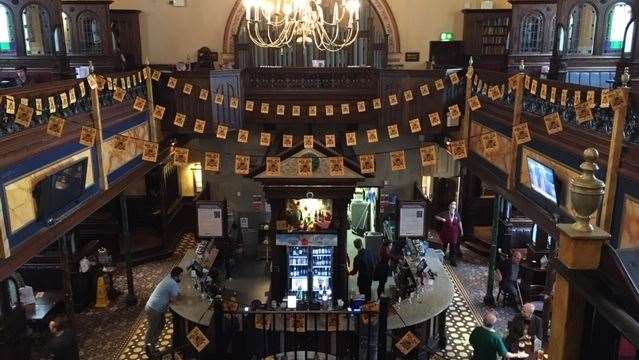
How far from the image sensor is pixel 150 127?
1194 cm

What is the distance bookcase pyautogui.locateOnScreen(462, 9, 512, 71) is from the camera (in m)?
15.0

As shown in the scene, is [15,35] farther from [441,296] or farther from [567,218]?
[567,218]

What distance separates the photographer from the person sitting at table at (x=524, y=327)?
8.12m

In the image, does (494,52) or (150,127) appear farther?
(494,52)

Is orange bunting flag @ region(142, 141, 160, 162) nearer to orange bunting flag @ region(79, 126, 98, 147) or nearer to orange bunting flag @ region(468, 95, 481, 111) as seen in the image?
orange bunting flag @ region(79, 126, 98, 147)

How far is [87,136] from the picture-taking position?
28.4 ft

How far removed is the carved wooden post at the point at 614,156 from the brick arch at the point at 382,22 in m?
10.3

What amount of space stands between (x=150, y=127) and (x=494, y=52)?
977 centimetres

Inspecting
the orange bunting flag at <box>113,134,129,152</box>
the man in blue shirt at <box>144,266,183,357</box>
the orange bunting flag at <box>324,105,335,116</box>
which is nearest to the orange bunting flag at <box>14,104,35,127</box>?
the orange bunting flag at <box>113,134,129,152</box>

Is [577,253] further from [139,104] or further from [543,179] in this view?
[139,104]

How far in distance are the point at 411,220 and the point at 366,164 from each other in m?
2.04

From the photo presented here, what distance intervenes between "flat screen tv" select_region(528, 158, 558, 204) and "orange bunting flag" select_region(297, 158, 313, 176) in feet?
12.7

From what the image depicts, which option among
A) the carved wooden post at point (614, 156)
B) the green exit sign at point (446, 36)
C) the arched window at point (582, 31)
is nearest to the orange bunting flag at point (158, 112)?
the carved wooden post at point (614, 156)

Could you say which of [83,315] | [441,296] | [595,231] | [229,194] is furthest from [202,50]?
[595,231]
